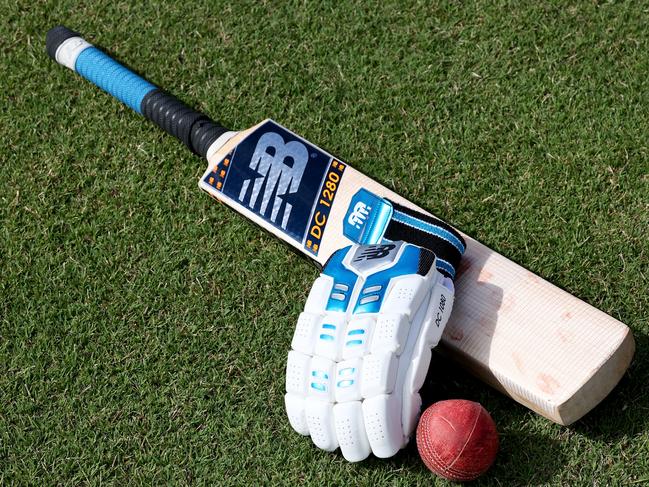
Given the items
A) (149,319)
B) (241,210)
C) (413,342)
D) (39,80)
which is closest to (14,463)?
(149,319)

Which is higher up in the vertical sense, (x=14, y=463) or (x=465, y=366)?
(x=465, y=366)

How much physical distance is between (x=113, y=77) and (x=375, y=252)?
60.5 inches

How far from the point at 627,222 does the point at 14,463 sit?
2316mm

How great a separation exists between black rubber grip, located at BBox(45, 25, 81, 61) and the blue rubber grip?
0.49 feet

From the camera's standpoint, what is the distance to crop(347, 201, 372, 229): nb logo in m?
3.04

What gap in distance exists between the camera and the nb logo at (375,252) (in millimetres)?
2822

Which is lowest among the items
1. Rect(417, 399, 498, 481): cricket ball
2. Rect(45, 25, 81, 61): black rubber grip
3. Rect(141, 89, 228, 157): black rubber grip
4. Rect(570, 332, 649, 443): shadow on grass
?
Rect(45, 25, 81, 61): black rubber grip

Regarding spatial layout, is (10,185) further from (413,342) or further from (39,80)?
(413,342)

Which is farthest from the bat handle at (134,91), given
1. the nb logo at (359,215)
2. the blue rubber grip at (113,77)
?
the nb logo at (359,215)

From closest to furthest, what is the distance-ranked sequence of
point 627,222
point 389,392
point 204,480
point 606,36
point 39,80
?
point 389,392 < point 204,480 < point 627,222 < point 606,36 < point 39,80

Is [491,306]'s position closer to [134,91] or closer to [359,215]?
[359,215]

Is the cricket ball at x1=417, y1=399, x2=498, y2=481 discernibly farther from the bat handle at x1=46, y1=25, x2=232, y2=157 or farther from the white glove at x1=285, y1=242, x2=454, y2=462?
the bat handle at x1=46, y1=25, x2=232, y2=157

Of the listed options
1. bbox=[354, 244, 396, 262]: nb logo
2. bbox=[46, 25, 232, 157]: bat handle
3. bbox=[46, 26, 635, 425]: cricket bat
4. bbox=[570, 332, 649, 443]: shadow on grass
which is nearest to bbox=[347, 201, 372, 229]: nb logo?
bbox=[46, 26, 635, 425]: cricket bat

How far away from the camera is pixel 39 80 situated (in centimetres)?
386
